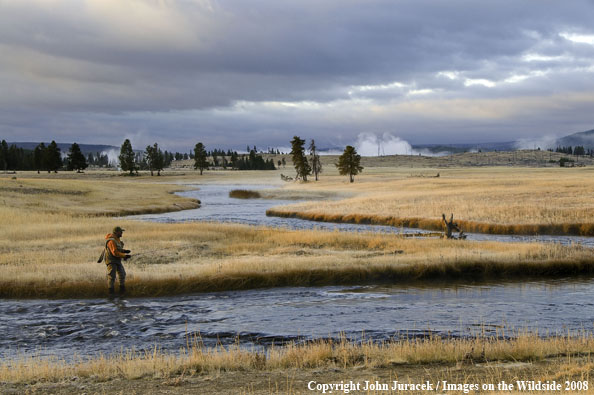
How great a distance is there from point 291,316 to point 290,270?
5830mm

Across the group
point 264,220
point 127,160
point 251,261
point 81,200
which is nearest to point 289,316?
point 251,261

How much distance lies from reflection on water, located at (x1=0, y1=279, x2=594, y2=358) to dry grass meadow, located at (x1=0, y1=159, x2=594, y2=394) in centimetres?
129

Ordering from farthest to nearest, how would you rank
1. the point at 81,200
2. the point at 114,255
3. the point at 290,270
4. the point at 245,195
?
the point at 245,195 → the point at 81,200 → the point at 290,270 → the point at 114,255

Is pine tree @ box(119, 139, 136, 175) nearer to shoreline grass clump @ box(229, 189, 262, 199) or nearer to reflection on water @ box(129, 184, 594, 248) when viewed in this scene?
shoreline grass clump @ box(229, 189, 262, 199)

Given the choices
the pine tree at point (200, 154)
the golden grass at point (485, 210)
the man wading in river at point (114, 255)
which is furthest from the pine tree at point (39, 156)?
the man wading in river at point (114, 255)

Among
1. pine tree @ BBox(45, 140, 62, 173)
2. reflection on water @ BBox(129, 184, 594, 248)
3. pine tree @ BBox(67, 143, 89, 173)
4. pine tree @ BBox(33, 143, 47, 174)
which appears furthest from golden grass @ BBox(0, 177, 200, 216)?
pine tree @ BBox(67, 143, 89, 173)

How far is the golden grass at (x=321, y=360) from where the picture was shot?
37.6 feet

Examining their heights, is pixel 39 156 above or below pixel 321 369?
above

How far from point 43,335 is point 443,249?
19031 millimetres

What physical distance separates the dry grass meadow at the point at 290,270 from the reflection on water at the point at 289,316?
1.29 metres

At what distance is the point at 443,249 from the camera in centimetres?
2792

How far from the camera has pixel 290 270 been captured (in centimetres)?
2384

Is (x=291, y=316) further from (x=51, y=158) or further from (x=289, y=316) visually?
(x=51, y=158)

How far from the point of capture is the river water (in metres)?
15.6
